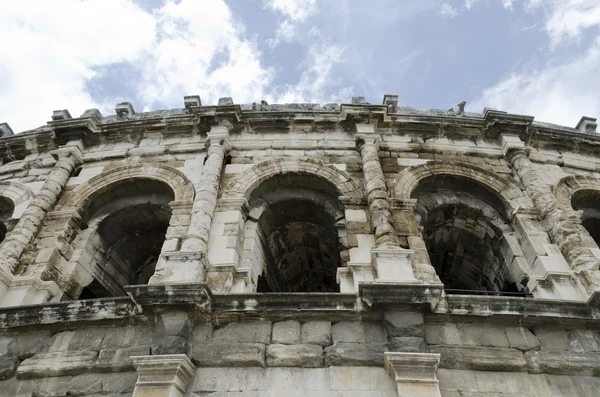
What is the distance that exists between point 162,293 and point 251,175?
3053 mm

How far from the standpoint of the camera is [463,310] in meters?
5.27

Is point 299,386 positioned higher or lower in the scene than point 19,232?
lower

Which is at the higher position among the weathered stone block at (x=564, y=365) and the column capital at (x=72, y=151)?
the column capital at (x=72, y=151)

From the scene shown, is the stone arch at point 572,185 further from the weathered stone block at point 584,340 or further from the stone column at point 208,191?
the stone column at point 208,191

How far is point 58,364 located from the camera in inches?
203

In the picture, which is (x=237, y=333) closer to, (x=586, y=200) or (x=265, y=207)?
(x=265, y=207)

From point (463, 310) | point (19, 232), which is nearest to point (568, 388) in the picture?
point (463, 310)

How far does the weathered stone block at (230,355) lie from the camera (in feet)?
16.0

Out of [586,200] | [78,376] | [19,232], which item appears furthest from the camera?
[586,200]

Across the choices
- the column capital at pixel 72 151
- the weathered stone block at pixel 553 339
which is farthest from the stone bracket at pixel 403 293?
the column capital at pixel 72 151

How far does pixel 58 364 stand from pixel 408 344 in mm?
Answer: 4008

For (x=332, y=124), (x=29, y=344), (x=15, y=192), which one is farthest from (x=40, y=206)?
(x=332, y=124)

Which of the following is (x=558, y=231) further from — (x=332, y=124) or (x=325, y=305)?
(x=332, y=124)

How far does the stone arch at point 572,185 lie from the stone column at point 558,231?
0.28m
